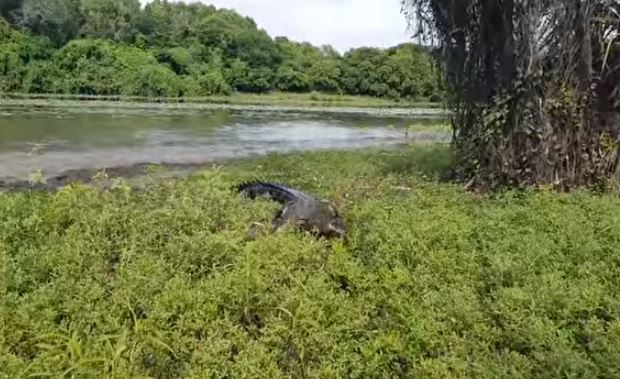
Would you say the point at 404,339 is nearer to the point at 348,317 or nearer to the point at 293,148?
the point at 348,317

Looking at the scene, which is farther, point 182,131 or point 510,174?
point 182,131

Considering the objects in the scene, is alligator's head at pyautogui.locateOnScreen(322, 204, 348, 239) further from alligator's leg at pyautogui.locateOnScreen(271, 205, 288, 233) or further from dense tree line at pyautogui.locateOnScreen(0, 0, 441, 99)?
dense tree line at pyautogui.locateOnScreen(0, 0, 441, 99)

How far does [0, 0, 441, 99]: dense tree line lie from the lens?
4753cm

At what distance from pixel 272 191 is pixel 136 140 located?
31.2ft

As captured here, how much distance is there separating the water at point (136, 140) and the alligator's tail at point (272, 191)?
4.18 m

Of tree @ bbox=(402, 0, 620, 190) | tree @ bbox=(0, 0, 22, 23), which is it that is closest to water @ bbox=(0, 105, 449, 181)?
tree @ bbox=(402, 0, 620, 190)

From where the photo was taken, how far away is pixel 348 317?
12.0ft

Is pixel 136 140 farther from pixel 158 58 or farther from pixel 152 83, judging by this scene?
pixel 158 58

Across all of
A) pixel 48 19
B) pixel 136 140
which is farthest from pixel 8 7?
pixel 136 140

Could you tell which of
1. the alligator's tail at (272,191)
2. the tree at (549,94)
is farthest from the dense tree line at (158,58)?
the alligator's tail at (272,191)

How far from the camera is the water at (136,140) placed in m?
11.2

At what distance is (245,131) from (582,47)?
43.8ft

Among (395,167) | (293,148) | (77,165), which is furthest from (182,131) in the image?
(395,167)

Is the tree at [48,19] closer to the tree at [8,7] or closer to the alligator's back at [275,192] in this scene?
the tree at [8,7]
